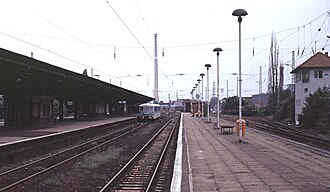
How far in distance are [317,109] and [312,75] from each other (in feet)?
25.7

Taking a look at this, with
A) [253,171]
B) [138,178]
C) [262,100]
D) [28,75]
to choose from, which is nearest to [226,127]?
[28,75]

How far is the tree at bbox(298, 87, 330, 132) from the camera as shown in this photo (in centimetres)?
3712

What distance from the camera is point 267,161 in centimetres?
1380

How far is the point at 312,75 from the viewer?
45.1 m

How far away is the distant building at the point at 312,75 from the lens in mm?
44594

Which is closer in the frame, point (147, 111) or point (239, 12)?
point (239, 12)

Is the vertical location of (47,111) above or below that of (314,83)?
below

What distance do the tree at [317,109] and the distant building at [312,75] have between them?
4940 mm

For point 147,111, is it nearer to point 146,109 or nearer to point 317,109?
point 146,109

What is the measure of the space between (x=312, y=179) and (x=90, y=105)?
54804 mm

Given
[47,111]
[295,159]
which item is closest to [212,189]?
[295,159]

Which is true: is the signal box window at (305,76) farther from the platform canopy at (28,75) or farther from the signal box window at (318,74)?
the platform canopy at (28,75)

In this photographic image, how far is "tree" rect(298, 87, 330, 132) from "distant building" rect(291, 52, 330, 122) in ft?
16.2

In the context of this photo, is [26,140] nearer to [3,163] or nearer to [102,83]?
[3,163]
